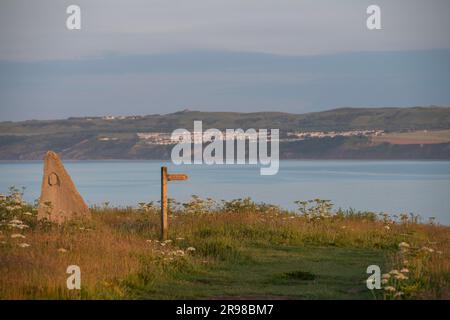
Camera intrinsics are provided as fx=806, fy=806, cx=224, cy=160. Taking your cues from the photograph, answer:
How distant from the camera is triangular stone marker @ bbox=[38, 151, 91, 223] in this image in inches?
795

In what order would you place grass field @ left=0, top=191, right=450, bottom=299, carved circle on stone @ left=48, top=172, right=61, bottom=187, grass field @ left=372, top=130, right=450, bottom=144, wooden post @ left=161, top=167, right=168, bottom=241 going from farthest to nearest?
1. grass field @ left=372, top=130, right=450, bottom=144
2. carved circle on stone @ left=48, top=172, right=61, bottom=187
3. wooden post @ left=161, top=167, right=168, bottom=241
4. grass field @ left=0, top=191, right=450, bottom=299

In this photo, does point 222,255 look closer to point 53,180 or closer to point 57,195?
point 57,195

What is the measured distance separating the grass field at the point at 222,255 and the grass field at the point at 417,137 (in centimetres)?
9927

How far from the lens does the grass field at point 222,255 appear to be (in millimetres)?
13188

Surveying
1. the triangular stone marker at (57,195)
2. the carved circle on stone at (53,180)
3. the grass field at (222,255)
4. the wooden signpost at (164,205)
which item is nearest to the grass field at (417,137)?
the grass field at (222,255)

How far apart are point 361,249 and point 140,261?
20.3ft

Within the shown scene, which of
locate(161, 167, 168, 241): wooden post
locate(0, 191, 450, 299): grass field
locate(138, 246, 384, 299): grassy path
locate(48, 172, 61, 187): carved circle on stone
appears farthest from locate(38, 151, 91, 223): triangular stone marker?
locate(138, 246, 384, 299): grassy path

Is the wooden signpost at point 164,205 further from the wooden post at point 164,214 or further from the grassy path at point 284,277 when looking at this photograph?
the grassy path at point 284,277

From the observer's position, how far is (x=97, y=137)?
434 feet

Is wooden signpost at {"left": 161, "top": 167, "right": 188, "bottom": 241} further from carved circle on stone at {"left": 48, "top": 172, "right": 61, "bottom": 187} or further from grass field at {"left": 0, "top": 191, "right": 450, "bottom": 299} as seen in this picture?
carved circle on stone at {"left": 48, "top": 172, "right": 61, "bottom": 187}

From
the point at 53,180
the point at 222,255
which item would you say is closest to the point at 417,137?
the point at 53,180

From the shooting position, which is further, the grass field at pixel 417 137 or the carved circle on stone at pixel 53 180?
the grass field at pixel 417 137

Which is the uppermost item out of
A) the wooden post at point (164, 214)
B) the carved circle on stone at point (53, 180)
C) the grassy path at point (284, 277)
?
the carved circle on stone at point (53, 180)

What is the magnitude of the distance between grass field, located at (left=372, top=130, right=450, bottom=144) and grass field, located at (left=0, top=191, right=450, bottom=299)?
99.3 m
